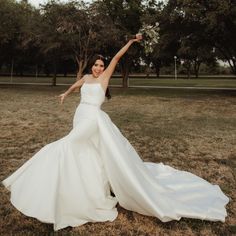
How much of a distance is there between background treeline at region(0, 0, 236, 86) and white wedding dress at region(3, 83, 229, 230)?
18482 mm

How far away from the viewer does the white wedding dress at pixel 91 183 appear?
528cm

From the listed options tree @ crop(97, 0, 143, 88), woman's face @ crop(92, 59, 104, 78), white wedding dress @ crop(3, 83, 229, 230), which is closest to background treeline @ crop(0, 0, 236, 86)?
tree @ crop(97, 0, 143, 88)

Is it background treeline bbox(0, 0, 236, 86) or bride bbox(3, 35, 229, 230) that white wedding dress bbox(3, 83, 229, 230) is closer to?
bride bbox(3, 35, 229, 230)

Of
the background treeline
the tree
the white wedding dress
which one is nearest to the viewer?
the white wedding dress

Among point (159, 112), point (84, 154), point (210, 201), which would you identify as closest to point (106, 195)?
point (84, 154)

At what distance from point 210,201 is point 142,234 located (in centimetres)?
150

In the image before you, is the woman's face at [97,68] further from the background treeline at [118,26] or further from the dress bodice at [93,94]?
the background treeline at [118,26]

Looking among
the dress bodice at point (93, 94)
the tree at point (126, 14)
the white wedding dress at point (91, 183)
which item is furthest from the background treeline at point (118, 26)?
the white wedding dress at point (91, 183)

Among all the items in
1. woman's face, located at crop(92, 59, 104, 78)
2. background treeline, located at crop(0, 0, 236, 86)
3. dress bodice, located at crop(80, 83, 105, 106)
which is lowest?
dress bodice, located at crop(80, 83, 105, 106)

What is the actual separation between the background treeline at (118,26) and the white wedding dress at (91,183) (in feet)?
60.6

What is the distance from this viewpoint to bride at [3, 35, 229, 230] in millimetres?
5285

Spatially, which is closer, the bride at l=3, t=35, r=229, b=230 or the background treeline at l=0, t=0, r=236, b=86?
the bride at l=3, t=35, r=229, b=230

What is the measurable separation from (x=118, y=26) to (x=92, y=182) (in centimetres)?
3247

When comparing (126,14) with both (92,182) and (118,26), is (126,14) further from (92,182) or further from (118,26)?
(92,182)
